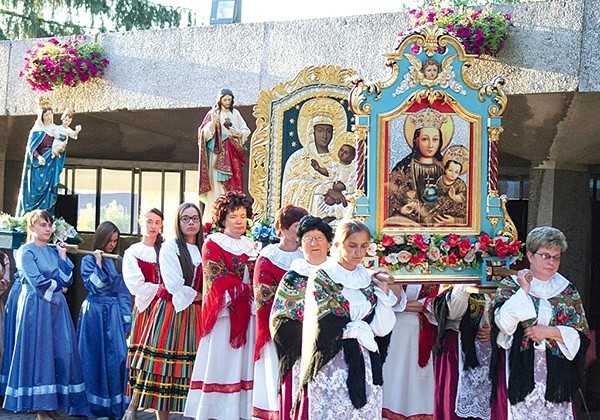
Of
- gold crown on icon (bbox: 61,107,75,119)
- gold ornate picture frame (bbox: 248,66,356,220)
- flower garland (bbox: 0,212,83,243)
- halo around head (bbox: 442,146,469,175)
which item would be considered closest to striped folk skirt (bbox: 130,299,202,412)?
gold ornate picture frame (bbox: 248,66,356,220)

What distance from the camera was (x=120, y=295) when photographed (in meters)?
7.91

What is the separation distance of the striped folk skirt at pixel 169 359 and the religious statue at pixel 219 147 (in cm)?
165

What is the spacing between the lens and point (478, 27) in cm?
836

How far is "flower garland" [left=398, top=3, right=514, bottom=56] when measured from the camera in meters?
8.37

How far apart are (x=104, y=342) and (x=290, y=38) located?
12.1ft

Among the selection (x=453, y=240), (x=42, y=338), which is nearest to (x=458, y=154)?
(x=453, y=240)

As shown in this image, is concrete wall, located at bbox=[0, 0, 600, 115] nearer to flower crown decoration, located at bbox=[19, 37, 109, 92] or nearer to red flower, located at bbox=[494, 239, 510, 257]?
flower crown decoration, located at bbox=[19, 37, 109, 92]

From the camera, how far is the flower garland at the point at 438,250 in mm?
5762

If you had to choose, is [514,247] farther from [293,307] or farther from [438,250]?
[293,307]

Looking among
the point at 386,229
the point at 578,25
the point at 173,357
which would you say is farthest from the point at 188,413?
the point at 578,25

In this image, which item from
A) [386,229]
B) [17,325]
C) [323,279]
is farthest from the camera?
[17,325]

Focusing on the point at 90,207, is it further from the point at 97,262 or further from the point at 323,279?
the point at 323,279

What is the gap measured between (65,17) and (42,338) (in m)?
16.1

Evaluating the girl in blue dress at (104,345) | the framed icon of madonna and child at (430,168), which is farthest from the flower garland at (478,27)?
the girl in blue dress at (104,345)
